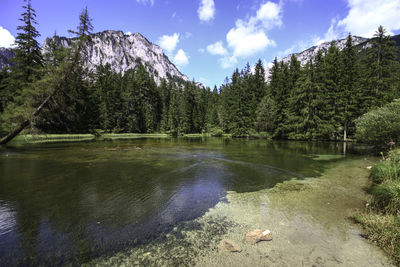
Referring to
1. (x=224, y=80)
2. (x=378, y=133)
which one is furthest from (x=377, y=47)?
(x=224, y=80)

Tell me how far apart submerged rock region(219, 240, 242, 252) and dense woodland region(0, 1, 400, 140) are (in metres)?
22.4

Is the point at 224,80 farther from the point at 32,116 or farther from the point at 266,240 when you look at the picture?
the point at 266,240

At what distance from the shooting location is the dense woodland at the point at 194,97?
71.6 feet

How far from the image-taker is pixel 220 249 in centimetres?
423

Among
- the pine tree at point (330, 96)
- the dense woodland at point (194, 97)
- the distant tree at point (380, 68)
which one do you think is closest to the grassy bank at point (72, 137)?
the dense woodland at point (194, 97)

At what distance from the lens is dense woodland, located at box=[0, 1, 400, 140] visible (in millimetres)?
21812

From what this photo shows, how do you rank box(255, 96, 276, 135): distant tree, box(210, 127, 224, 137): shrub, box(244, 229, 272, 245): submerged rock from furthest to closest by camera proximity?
box(210, 127, 224, 137): shrub
box(255, 96, 276, 135): distant tree
box(244, 229, 272, 245): submerged rock

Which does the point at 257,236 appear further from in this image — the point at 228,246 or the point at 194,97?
the point at 194,97

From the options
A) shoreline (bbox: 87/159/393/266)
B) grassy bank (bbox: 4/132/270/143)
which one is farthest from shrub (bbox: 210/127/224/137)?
shoreline (bbox: 87/159/393/266)

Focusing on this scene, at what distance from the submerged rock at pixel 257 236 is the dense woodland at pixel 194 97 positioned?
22.7 m

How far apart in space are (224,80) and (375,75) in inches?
3706

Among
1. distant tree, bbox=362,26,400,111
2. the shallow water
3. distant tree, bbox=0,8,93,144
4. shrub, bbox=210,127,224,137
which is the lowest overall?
the shallow water

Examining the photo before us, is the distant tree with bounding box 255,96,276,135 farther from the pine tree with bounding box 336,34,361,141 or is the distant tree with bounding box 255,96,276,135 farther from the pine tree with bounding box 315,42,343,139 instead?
the pine tree with bounding box 336,34,361,141

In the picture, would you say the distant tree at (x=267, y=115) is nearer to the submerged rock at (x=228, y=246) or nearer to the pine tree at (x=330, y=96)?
the pine tree at (x=330, y=96)
